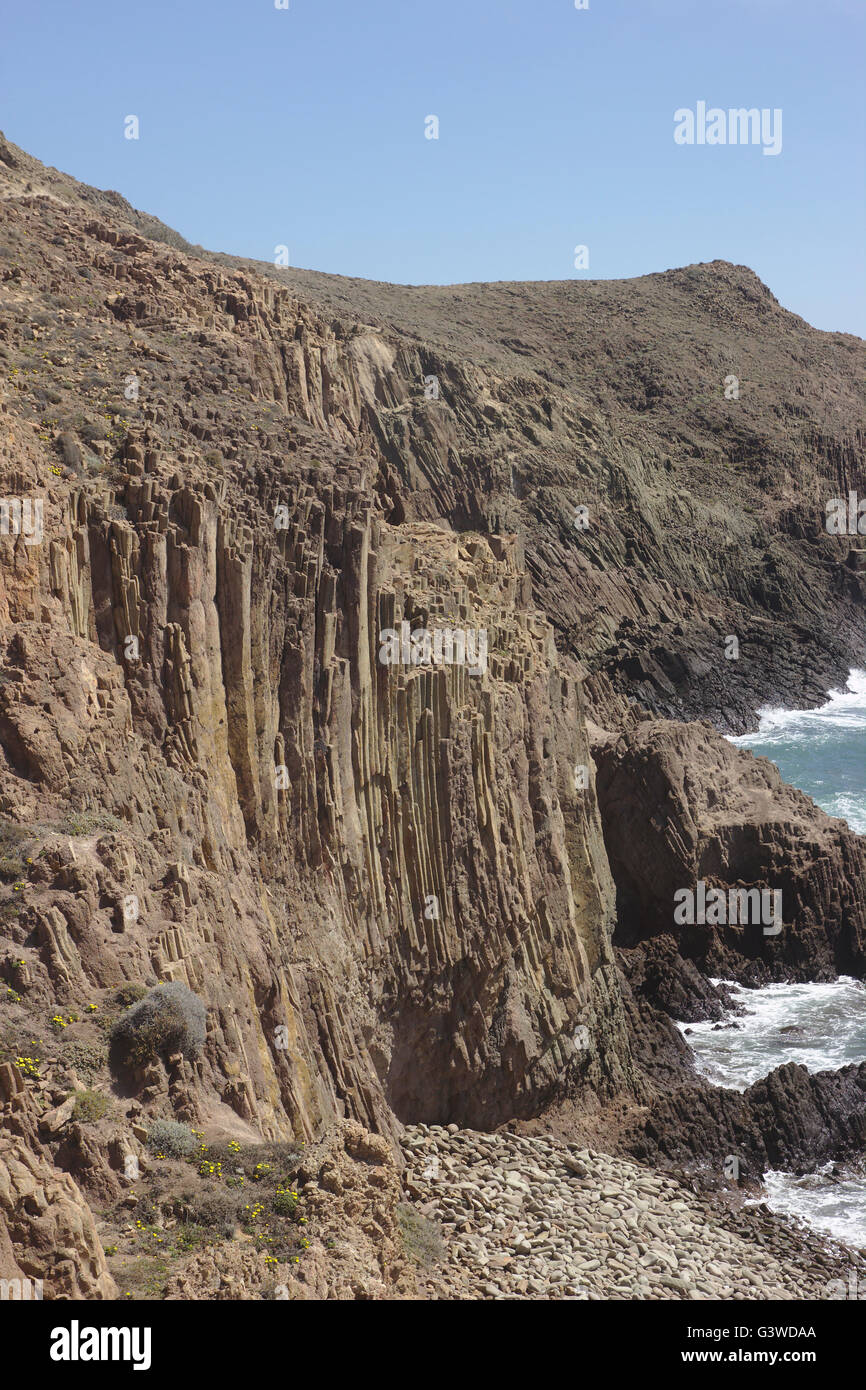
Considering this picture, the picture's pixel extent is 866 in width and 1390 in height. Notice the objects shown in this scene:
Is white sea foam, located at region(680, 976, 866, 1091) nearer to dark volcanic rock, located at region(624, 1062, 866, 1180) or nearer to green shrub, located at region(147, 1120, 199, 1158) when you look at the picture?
dark volcanic rock, located at region(624, 1062, 866, 1180)

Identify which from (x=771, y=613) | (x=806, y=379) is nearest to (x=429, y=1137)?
(x=771, y=613)

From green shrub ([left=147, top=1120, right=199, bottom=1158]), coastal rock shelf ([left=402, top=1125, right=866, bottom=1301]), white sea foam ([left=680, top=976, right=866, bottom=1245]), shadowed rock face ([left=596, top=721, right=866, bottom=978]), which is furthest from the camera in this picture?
shadowed rock face ([left=596, top=721, right=866, bottom=978])

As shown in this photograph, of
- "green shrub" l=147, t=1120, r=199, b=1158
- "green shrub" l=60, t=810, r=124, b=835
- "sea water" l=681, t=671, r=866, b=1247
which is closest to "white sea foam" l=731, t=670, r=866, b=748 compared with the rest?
"sea water" l=681, t=671, r=866, b=1247

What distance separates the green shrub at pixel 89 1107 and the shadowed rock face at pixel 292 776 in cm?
33

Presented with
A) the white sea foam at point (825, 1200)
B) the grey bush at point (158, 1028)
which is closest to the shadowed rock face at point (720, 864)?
the white sea foam at point (825, 1200)

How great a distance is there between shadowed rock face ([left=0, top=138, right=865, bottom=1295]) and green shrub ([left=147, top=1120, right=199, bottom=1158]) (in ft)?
1.47

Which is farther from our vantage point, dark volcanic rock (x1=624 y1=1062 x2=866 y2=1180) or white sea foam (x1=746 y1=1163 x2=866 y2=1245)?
dark volcanic rock (x1=624 y1=1062 x2=866 y2=1180)

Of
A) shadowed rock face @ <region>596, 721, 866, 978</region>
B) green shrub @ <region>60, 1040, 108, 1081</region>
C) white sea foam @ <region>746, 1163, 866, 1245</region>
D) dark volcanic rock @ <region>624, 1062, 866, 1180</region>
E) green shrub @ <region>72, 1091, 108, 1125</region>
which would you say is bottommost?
white sea foam @ <region>746, 1163, 866, 1245</region>

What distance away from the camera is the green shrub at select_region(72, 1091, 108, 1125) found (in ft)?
45.1

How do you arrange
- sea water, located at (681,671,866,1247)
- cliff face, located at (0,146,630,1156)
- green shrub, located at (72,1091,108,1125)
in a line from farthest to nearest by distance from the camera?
sea water, located at (681,671,866,1247) < cliff face, located at (0,146,630,1156) < green shrub, located at (72,1091,108,1125)

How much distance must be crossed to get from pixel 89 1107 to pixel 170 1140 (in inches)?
39.9

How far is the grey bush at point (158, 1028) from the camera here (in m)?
14.9

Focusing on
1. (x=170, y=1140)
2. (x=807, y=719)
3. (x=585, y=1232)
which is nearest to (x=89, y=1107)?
(x=170, y=1140)

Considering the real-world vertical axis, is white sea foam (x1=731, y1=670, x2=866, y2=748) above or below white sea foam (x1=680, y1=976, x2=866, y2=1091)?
above
